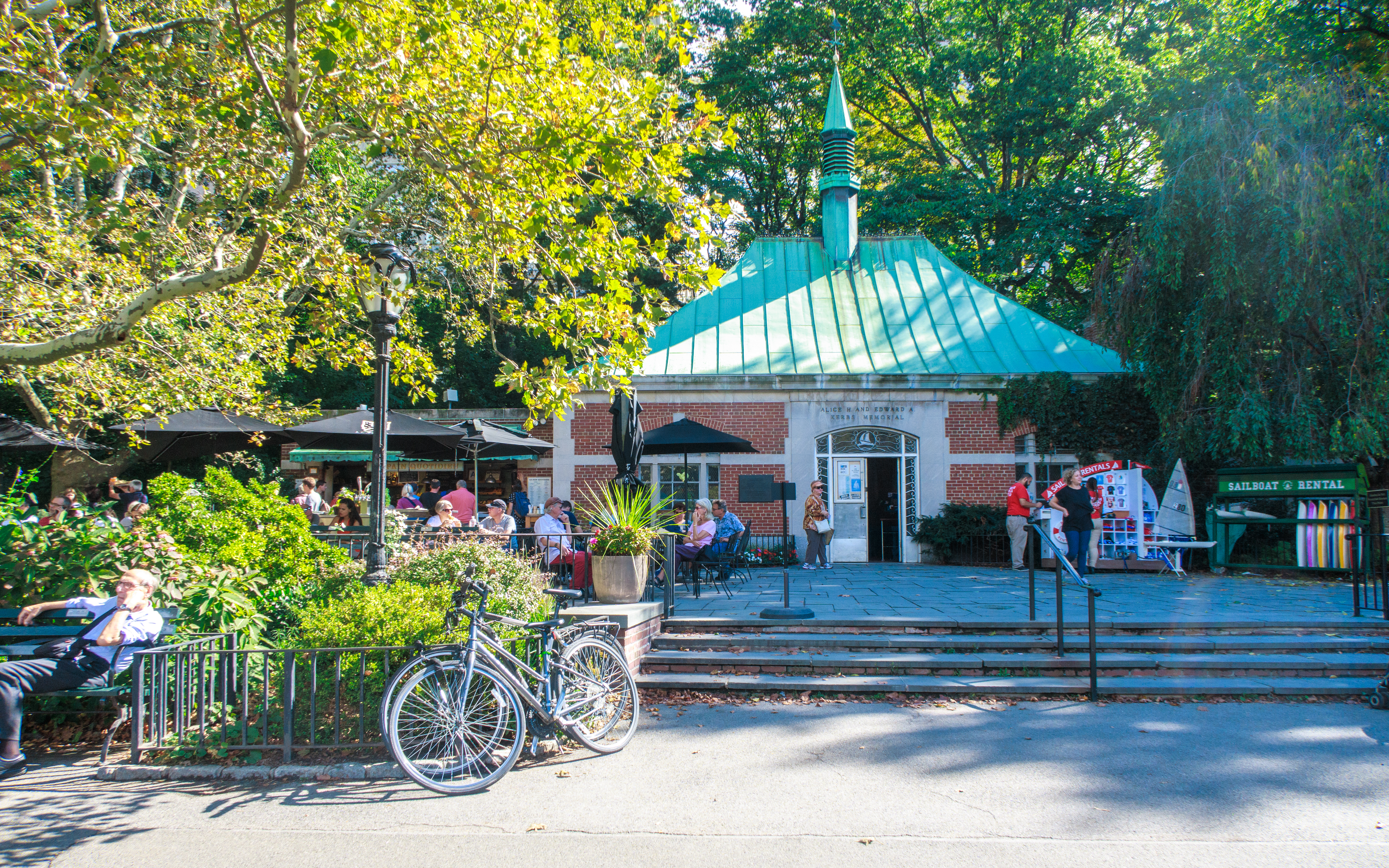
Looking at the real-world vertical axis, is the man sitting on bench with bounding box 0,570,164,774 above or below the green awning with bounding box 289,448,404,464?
below

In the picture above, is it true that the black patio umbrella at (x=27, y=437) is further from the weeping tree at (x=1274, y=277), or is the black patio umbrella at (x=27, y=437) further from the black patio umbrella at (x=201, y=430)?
the weeping tree at (x=1274, y=277)

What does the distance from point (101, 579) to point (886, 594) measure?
7484 mm

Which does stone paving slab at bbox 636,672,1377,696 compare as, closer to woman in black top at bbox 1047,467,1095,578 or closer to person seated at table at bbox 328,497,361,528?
woman in black top at bbox 1047,467,1095,578

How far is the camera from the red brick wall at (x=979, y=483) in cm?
1444

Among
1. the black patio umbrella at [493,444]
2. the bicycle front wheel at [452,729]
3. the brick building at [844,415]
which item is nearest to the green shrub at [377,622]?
the bicycle front wheel at [452,729]

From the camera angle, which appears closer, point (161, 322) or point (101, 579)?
point (101, 579)

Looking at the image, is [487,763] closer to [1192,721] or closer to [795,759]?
[795,759]

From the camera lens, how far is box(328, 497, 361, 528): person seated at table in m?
10.3

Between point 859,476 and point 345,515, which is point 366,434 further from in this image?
point 859,476

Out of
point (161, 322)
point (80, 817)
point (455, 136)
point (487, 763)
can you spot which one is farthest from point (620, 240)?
point (161, 322)

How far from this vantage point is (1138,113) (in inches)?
782

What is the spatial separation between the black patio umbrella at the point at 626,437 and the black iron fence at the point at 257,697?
3367 mm

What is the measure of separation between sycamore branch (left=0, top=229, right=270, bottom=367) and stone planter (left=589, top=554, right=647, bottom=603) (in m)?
3.62

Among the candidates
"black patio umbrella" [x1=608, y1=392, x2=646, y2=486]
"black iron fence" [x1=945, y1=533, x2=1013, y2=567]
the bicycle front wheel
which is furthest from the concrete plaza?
the bicycle front wheel
